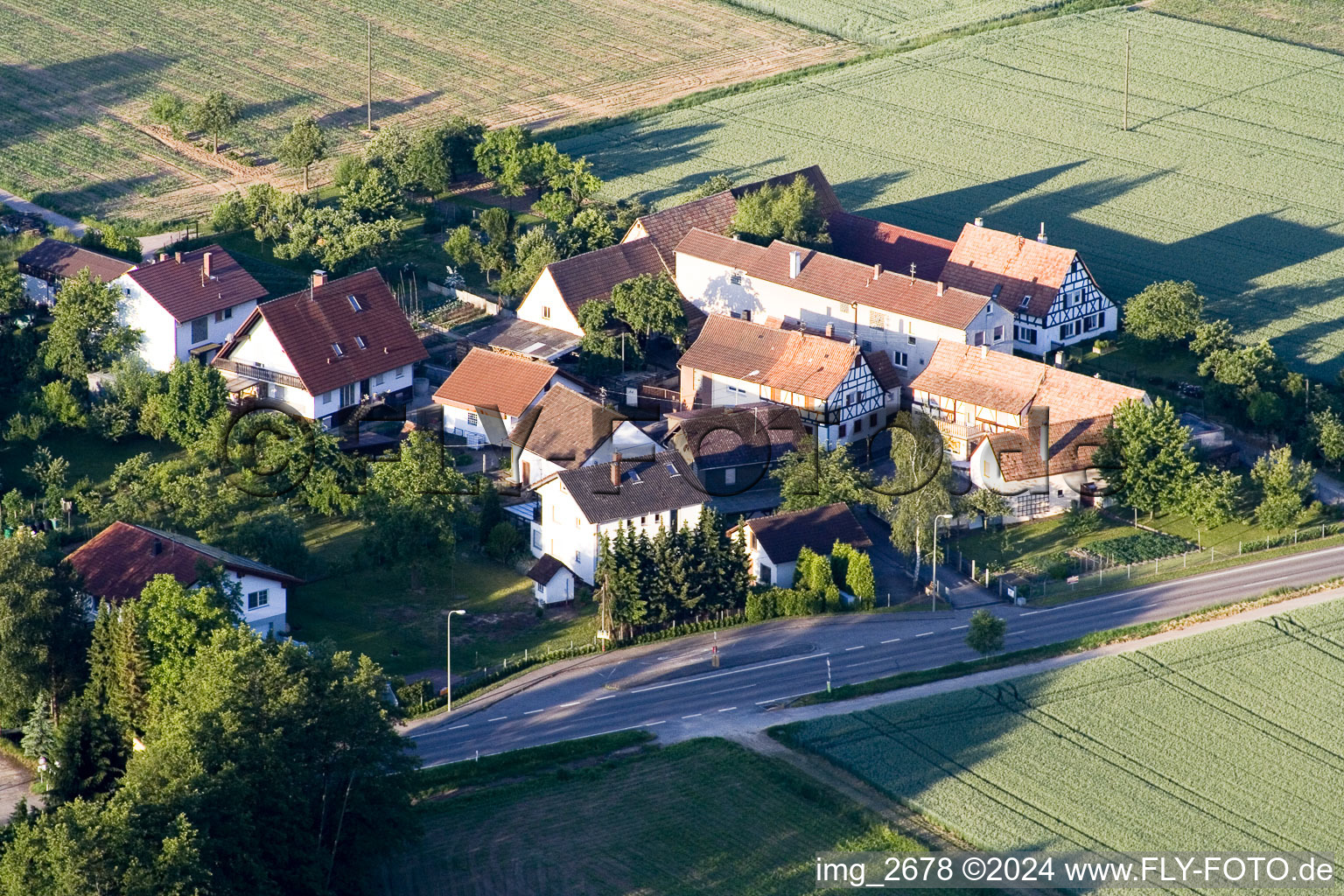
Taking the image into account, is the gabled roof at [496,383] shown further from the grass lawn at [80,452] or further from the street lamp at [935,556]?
the street lamp at [935,556]

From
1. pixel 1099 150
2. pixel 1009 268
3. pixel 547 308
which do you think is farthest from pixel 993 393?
pixel 1099 150

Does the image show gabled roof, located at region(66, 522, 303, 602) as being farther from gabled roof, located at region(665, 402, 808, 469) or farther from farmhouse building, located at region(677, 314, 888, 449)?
farmhouse building, located at region(677, 314, 888, 449)

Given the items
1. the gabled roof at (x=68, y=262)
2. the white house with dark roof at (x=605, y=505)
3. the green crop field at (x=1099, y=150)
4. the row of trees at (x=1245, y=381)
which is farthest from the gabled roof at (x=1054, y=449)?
the gabled roof at (x=68, y=262)

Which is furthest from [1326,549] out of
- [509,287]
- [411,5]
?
[411,5]

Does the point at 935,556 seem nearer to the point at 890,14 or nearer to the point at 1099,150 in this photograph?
the point at 1099,150

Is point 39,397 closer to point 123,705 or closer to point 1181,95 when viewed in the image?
point 123,705
